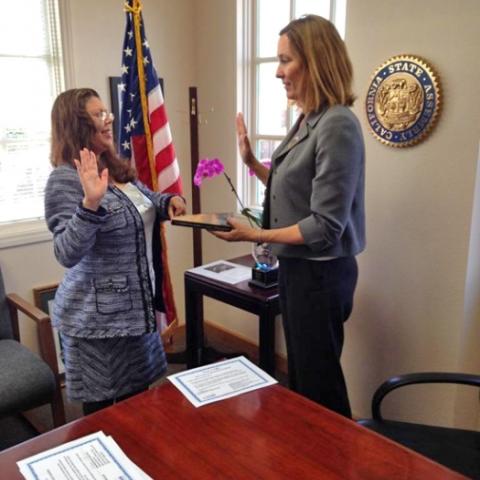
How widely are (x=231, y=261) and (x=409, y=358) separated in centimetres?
103

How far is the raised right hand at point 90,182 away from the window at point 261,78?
1.52 meters

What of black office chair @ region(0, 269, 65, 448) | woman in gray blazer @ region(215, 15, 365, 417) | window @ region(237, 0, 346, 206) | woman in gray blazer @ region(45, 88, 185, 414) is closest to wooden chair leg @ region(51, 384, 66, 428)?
black office chair @ region(0, 269, 65, 448)

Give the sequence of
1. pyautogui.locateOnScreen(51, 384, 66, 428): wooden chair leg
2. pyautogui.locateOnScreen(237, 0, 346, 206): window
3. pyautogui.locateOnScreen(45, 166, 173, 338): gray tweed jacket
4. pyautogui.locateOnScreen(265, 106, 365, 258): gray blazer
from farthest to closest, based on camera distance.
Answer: pyautogui.locateOnScreen(237, 0, 346, 206): window, pyautogui.locateOnScreen(51, 384, 66, 428): wooden chair leg, pyautogui.locateOnScreen(45, 166, 173, 338): gray tweed jacket, pyautogui.locateOnScreen(265, 106, 365, 258): gray blazer

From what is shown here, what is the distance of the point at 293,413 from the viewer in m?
1.20

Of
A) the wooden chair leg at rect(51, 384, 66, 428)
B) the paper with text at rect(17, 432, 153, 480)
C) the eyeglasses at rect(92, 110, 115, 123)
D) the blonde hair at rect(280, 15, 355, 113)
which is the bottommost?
the wooden chair leg at rect(51, 384, 66, 428)

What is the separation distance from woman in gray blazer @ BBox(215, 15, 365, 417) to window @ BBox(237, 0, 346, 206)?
1.18 m

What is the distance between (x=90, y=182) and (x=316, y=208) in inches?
25.6

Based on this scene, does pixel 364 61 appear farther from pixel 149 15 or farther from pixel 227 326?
pixel 227 326

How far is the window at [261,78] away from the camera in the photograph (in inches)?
110

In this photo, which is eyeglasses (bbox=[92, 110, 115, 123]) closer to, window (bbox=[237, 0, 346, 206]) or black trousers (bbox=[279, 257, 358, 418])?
black trousers (bbox=[279, 257, 358, 418])

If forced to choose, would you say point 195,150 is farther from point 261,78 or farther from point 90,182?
point 90,182

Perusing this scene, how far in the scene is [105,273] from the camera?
1675mm

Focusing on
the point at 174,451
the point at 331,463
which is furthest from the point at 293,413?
the point at 174,451

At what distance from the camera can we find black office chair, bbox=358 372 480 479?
4.53 ft
